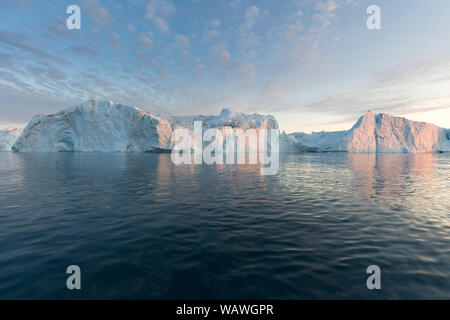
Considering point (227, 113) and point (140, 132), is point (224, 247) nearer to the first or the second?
point (140, 132)

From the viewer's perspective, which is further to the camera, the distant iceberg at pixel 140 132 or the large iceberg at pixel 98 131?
the distant iceberg at pixel 140 132

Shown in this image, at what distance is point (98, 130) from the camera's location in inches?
2936

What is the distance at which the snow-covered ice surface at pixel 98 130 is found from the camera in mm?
73375

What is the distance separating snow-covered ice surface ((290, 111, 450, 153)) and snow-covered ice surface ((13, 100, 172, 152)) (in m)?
78.6

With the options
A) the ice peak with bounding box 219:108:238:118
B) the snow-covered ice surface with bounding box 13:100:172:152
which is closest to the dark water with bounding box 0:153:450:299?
the snow-covered ice surface with bounding box 13:100:172:152

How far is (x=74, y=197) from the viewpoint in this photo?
463 inches

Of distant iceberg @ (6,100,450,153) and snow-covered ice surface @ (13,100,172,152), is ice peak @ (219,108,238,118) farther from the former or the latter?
snow-covered ice surface @ (13,100,172,152)

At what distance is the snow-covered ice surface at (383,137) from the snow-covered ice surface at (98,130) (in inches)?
3096

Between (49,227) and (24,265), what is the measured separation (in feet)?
9.27
